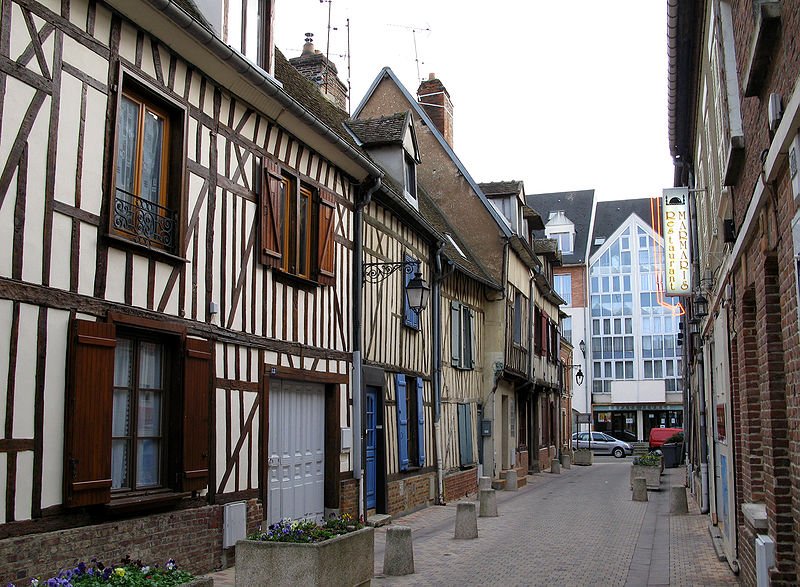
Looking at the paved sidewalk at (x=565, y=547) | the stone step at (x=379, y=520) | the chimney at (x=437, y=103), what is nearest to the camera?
the paved sidewalk at (x=565, y=547)

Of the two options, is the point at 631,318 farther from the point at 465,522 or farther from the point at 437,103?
the point at 465,522

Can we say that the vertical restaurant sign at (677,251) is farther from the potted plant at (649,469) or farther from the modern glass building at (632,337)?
the modern glass building at (632,337)

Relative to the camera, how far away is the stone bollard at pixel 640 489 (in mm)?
18234

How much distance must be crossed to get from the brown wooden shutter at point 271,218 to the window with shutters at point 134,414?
5.43 feet

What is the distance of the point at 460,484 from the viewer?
18.4 m

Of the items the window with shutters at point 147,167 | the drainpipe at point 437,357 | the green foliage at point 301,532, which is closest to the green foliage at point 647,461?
the drainpipe at point 437,357

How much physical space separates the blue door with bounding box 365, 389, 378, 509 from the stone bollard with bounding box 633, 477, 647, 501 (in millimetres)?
7342

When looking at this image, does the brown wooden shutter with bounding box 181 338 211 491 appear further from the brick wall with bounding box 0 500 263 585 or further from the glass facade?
the glass facade

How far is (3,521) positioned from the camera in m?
5.87

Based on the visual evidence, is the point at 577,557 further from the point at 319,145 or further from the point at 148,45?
the point at 148,45

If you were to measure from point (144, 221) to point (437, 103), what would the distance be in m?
17.6

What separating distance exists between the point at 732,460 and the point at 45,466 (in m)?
6.48

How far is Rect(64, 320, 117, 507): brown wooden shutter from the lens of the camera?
6.49 metres

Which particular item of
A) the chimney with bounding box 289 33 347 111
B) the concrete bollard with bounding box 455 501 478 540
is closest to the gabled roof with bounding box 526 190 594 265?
the chimney with bounding box 289 33 347 111
